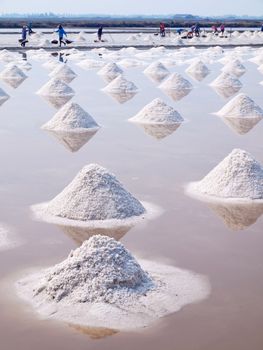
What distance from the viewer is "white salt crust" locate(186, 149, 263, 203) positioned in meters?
7.48

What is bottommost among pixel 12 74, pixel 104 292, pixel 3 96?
pixel 104 292

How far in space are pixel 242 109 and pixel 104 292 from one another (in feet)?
28.8

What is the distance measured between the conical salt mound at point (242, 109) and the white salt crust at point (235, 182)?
17.0 ft


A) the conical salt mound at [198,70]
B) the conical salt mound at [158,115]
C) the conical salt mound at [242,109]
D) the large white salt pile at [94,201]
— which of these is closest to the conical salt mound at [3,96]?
the conical salt mound at [158,115]

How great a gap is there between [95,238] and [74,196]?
203cm

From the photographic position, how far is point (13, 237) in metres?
6.20

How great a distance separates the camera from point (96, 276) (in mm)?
4746

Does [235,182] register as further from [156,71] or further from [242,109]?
[156,71]

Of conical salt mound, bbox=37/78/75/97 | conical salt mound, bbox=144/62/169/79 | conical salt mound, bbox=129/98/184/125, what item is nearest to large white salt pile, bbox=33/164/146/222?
conical salt mound, bbox=129/98/184/125

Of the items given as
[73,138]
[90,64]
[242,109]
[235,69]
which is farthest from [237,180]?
[90,64]

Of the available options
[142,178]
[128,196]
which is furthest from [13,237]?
[142,178]

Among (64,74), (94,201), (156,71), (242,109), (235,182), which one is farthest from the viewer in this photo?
(156,71)

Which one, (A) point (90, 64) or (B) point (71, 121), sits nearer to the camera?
(B) point (71, 121)

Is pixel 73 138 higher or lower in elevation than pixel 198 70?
lower
